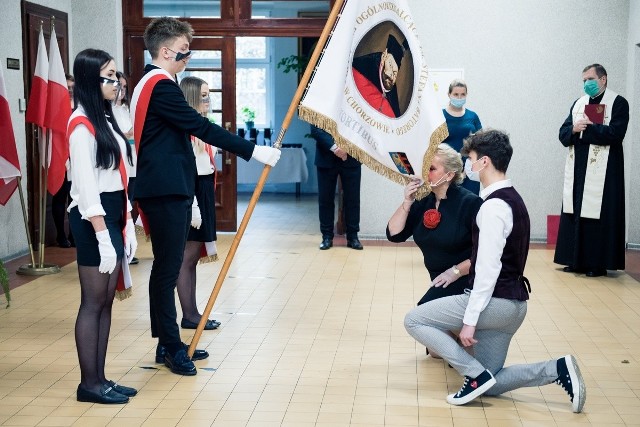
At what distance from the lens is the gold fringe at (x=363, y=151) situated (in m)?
4.97

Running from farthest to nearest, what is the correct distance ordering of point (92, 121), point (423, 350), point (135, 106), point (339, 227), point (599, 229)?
1. point (339, 227)
2. point (599, 229)
3. point (423, 350)
4. point (135, 106)
5. point (92, 121)

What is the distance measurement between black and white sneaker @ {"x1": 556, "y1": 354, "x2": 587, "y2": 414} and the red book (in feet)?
13.3

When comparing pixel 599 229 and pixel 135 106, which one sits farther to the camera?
pixel 599 229

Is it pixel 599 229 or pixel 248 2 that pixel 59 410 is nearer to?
pixel 599 229

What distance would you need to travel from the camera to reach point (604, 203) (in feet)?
27.1

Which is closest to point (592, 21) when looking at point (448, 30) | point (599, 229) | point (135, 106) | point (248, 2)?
point (448, 30)

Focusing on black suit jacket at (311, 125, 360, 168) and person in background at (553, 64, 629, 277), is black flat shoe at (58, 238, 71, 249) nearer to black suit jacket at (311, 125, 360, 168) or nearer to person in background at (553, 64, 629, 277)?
black suit jacket at (311, 125, 360, 168)

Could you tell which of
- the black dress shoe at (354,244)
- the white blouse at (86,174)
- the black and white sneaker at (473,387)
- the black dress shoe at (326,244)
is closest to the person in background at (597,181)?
the black dress shoe at (354,244)

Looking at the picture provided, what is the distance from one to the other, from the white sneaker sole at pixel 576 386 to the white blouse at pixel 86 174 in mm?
2175

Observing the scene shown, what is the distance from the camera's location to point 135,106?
4.92 m

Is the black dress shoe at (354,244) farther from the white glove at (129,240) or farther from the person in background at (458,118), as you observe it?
the white glove at (129,240)

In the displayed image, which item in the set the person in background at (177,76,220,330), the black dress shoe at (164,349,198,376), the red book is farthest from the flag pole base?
the red book

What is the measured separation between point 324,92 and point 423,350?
1615 mm

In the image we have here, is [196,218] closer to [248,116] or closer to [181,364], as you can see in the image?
[181,364]
